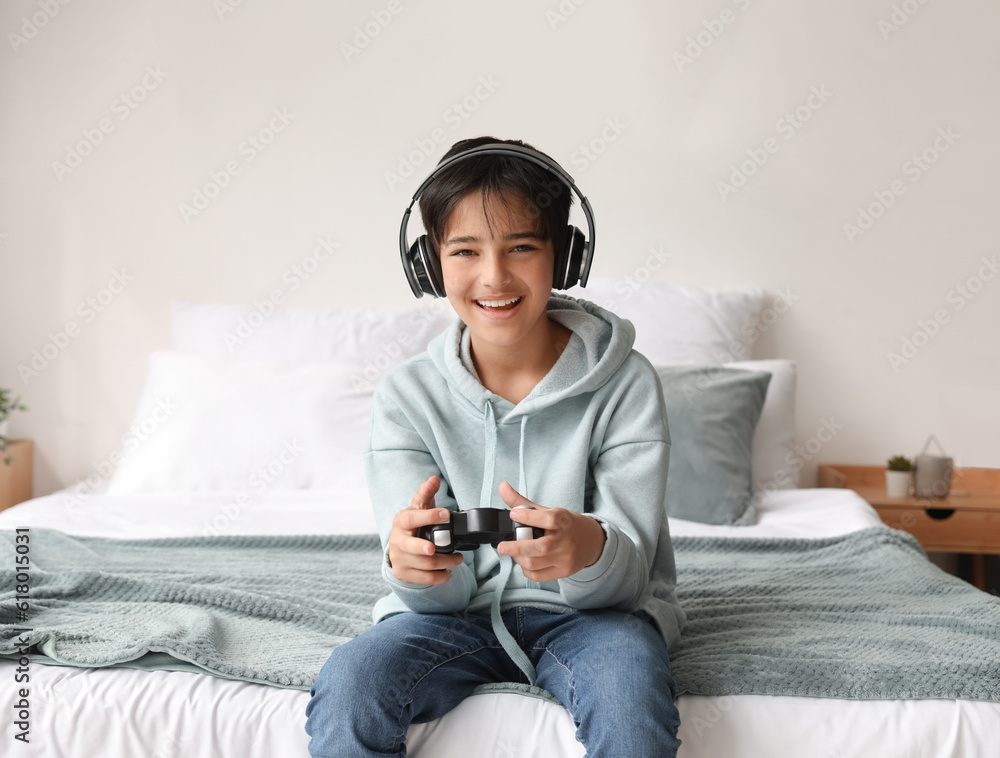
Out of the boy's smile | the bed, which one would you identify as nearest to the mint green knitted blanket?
the bed

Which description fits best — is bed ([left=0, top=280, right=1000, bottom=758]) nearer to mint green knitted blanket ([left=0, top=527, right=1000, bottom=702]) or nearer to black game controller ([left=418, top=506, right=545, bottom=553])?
mint green knitted blanket ([left=0, top=527, right=1000, bottom=702])

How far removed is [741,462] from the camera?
210 cm

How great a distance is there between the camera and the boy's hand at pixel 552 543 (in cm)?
96

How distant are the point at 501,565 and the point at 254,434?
1217 millimetres

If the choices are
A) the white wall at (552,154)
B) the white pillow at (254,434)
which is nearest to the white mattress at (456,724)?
the white pillow at (254,434)

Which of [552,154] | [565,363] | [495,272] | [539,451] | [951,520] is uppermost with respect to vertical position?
[552,154]

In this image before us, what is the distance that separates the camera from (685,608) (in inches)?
55.5

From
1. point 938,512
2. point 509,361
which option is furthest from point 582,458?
point 938,512

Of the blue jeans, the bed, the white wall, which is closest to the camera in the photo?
the blue jeans

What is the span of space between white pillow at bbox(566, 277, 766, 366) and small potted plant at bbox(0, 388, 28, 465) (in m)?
1.75

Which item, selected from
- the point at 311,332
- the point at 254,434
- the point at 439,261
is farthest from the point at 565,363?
the point at 311,332

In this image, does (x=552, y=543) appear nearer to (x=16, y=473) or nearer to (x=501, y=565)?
(x=501, y=565)

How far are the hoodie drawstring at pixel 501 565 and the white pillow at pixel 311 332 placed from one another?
1227 mm

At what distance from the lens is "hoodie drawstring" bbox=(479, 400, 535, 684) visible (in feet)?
3.67
